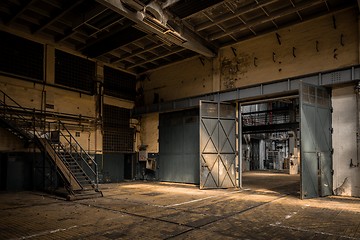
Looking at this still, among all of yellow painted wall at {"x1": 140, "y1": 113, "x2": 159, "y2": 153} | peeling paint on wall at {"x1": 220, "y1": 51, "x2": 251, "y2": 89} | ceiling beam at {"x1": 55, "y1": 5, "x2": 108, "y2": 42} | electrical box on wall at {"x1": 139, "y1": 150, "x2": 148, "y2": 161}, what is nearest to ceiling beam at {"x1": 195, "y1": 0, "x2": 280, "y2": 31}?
peeling paint on wall at {"x1": 220, "y1": 51, "x2": 251, "y2": 89}

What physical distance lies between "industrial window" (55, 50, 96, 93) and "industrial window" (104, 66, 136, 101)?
942mm

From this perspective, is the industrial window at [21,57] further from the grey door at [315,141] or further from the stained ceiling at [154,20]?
the grey door at [315,141]

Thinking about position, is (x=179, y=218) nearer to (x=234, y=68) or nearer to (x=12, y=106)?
(x=234, y=68)

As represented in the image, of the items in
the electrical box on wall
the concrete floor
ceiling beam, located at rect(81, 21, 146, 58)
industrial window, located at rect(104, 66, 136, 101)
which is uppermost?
ceiling beam, located at rect(81, 21, 146, 58)

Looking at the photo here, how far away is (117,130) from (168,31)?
288 inches

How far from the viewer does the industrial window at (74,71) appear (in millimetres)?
13406

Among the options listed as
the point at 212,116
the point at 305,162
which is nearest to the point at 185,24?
the point at 212,116

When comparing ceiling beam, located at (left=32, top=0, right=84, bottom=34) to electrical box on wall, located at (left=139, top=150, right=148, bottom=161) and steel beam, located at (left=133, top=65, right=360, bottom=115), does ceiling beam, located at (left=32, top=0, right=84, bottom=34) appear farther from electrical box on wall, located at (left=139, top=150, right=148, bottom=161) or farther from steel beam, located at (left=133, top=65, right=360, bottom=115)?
electrical box on wall, located at (left=139, top=150, right=148, bottom=161)

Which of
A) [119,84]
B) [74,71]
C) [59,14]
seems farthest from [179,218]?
[119,84]

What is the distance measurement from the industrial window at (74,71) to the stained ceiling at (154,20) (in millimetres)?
569

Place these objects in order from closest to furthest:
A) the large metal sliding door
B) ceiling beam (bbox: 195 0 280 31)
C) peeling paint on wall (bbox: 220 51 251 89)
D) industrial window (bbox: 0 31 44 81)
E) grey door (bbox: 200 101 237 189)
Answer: ceiling beam (bbox: 195 0 280 31) → industrial window (bbox: 0 31 44 81) → grey door (bbox: 200 101 237 189) → peeling paint on wall (bbox: 220 51 251 89) → the large metal sliding door

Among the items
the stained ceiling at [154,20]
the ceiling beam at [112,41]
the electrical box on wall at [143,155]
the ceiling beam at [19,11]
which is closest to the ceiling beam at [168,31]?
the stained ceiling at [154,20]

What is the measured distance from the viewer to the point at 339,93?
1030cm

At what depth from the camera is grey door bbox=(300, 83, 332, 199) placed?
9570 millimetres
